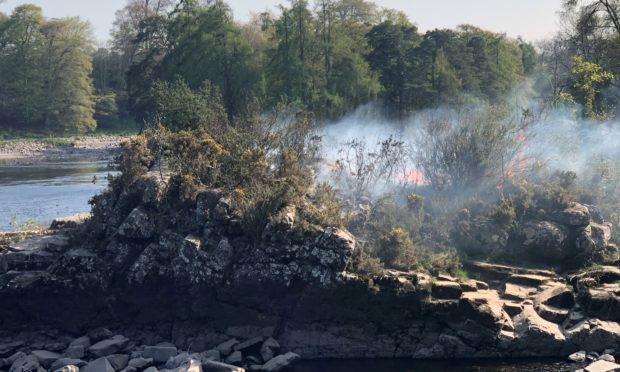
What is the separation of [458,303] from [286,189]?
5187 millimetres

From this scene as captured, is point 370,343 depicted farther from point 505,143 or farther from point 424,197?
point 505,143

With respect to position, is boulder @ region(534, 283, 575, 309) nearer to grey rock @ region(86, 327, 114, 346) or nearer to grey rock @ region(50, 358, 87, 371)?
grey rock @ region(86, 327, 114, 346)

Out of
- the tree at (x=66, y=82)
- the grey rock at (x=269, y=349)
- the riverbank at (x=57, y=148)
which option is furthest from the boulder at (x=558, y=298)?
the tree at (x=66, y=82)

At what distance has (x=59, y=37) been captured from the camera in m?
72.1

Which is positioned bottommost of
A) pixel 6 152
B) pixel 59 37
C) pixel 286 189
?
pixel 6 152

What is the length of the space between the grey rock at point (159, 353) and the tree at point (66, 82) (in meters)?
57.2

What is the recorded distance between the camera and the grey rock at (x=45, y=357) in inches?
640

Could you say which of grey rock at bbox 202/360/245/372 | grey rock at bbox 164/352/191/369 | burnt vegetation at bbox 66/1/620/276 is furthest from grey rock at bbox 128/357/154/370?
burnt vegetation at bbox 66/1/620/276

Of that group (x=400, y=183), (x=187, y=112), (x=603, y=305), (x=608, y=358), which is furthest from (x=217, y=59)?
(x=608, y=358)

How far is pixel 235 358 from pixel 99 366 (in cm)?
287

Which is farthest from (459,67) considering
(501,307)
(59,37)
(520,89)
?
(59,37)

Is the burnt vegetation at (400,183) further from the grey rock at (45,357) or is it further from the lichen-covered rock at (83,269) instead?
the grey rock at (45,357)

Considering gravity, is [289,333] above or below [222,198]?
below

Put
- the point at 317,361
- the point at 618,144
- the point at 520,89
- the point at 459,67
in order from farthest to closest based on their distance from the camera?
1. the point at 520,89
2. the point at 459,67
3. the point at 618,144
4. the point at 317,361
